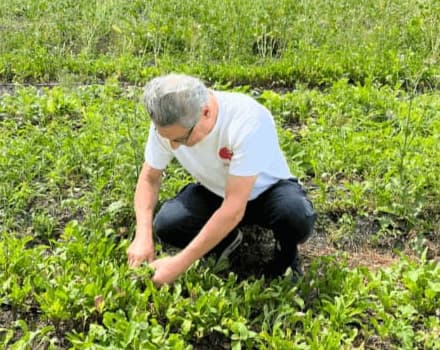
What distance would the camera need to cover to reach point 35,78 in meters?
6.58

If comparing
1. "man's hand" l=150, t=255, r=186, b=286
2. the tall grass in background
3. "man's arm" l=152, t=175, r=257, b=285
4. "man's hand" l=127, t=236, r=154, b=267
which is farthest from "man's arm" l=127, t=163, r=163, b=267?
the tall grass in background

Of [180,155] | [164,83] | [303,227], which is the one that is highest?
[164,83]

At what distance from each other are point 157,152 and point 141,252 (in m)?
0.48

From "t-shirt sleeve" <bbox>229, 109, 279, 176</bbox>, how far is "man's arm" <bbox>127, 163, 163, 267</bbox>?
54 centimetres

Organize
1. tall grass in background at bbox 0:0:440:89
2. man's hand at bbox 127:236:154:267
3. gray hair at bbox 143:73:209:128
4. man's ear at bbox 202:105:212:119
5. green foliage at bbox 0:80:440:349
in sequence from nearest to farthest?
gray hair at bbox 143:73:209:128 → man's ear at bbox 202:105:212:119 → green foliage at bbox 0:80:440:349 → man's hand at bbox 127:236:154:267 → tall grass in background at bbox 0:0:440:89

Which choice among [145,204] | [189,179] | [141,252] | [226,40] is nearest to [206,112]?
[145,204]

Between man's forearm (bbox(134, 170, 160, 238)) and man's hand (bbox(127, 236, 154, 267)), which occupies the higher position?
man's forearm (bbox(134, 170, 160, 238))

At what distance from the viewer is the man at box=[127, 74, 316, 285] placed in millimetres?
2916

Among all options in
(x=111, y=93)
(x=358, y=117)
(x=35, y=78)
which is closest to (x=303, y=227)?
(x=358, y=117)

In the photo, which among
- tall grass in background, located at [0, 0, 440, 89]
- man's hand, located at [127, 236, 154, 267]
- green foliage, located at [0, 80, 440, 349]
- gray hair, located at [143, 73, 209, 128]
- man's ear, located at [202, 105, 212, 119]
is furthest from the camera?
tall grass in background, located at [0, 0, 440, 89]

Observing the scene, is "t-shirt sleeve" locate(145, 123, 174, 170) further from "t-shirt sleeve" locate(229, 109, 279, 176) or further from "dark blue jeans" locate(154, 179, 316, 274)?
"t-shirt sleeve" locate(229, 109, 279, 176)

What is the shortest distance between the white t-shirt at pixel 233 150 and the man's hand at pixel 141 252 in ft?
1.20

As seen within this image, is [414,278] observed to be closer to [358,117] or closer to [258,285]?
[258,285]

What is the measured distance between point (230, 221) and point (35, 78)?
411 centimetres
